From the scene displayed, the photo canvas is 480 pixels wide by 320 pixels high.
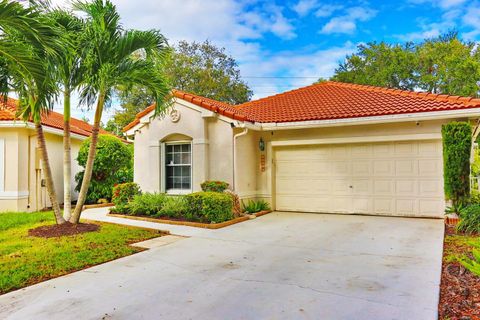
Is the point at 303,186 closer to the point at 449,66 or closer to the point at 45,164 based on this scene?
the point at 45,164

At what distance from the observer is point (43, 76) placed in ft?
20.5

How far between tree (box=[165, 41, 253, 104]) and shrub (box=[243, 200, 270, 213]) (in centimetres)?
1960

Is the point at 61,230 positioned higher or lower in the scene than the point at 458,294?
higher

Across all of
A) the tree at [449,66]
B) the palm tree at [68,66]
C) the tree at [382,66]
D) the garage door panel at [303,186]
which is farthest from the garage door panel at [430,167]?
the tree at [382,66]

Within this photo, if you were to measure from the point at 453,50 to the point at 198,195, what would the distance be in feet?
82.1

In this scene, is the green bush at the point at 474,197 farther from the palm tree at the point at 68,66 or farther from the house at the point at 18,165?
the house at the point at 18,165

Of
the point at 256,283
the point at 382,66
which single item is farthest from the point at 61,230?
the point at 382,66

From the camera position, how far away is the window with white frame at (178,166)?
11.4m

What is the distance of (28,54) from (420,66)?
28.7 metres

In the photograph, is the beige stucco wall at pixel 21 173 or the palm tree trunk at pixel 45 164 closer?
the palm tree trunk at pixel 45 164

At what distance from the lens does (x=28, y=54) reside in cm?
579

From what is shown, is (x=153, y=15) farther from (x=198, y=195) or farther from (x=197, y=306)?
(x=197, y=306)

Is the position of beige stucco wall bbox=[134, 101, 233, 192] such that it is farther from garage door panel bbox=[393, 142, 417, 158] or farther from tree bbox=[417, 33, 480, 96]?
tree bbox=[417, 33, 480, 96]

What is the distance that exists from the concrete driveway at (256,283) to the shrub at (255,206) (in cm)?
343
